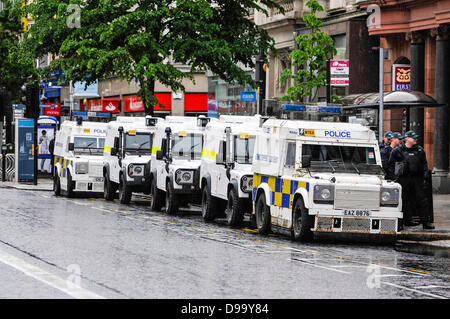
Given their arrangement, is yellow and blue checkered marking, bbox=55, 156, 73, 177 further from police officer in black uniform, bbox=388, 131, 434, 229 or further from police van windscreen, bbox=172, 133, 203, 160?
police officer in black uniform, bbox=388, 131, 434, 229

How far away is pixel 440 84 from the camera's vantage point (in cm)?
3341

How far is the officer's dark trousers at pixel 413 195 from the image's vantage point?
72.2 ft

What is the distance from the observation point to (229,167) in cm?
2355

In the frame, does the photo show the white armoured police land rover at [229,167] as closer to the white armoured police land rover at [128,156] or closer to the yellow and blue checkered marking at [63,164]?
the white armoured police land rover at [128,156]

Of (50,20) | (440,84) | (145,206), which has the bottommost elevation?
(145,206)

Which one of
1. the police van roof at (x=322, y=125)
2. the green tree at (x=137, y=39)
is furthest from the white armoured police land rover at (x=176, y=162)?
the green tree at (x=137, y=39)

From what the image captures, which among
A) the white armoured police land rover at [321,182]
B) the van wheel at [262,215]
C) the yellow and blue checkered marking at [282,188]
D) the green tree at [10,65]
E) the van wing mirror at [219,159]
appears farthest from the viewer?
the green tree at [10,65]

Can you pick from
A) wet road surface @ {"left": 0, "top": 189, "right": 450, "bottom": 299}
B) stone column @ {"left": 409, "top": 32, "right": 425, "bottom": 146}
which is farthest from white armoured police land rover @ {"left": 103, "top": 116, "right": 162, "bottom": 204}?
stone column @ {"left": 409, "top": 32, "right": 425, "bottom": 146}

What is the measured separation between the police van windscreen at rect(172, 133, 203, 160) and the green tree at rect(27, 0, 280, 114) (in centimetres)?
1047

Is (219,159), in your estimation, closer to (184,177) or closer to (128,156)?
(184,177)

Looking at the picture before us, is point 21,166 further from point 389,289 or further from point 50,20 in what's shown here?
point 389,289

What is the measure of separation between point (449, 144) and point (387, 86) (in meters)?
4.82
